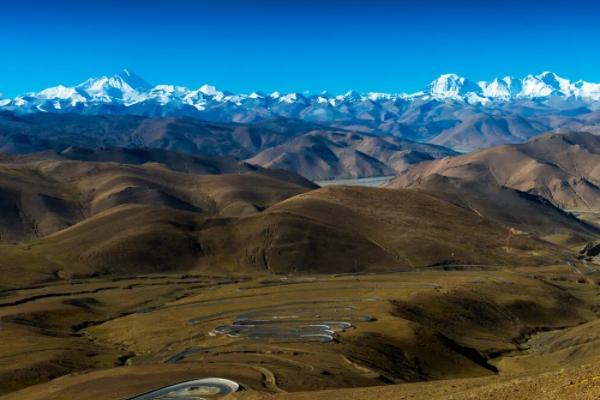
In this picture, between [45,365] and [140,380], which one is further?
[45,365]

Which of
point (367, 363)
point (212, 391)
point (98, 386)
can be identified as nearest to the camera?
point (212, 391)

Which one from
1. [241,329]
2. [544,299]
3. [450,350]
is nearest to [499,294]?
[544,299]

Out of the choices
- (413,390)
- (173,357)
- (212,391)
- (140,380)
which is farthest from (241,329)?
(413,390)

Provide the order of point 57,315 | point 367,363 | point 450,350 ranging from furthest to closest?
point 57,315
point 450,350
point 367,363

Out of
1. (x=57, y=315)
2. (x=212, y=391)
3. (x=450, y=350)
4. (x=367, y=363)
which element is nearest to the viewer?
(x=212, y=391)

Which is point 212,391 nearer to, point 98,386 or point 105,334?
point 98,386

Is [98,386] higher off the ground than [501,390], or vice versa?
[501,390]

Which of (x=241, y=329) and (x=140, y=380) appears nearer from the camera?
(x=140, y=380)

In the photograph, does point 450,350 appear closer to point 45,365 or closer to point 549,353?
point 549,353

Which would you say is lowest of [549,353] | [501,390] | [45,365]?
[549,353]
